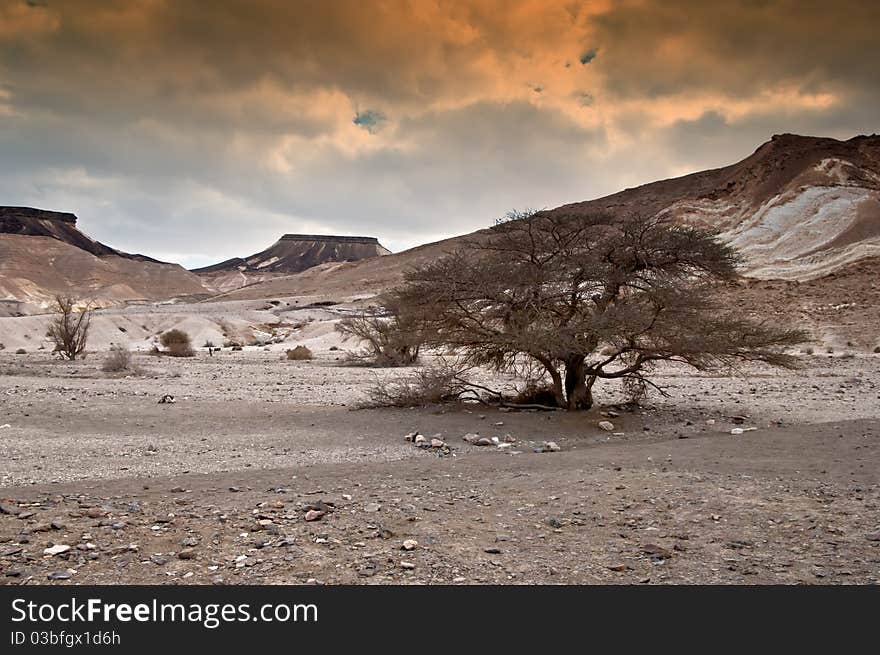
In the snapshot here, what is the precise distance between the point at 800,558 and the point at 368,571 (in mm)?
3048

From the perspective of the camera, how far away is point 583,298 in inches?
541

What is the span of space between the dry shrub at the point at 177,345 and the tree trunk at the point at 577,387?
87.8 feet

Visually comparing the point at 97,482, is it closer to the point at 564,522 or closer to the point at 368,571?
the point at 368,571

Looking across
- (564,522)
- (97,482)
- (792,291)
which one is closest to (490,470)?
(564,522)

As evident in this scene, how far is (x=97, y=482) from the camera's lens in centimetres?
725

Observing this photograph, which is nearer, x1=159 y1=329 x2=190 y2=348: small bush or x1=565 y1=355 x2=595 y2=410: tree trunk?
x1=565 y1=355 x2=595 y2=410: tree trunk

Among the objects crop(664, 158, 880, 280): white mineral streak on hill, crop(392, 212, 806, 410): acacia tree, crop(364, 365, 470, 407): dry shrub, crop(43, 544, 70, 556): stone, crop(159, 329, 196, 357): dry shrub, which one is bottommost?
crop(43, 544, 70, 556): stone

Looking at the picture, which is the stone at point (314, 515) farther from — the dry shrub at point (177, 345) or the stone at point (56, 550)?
the dry shrub at point (177, 345)

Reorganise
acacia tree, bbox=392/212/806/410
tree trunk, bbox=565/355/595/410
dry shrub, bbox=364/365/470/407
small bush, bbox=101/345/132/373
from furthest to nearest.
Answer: small bush, bbox=101/345/132/373, dry shrub, bbox=364/365/470/407, tree trunk, bbox=565/355/595/410, acacia tree, bbox=392/212/806/410

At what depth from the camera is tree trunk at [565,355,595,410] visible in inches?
530

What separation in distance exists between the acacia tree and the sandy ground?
1340mm

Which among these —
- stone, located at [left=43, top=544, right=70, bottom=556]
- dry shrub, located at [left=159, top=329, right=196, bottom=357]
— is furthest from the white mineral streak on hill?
stone, located at [left=43, top=544, right=70, bottom=556]

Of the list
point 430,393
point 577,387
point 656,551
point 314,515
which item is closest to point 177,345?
point 430,393

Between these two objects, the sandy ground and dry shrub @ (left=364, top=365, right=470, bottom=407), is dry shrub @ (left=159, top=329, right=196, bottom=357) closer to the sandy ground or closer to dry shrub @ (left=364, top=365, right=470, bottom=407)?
the sandy ground
